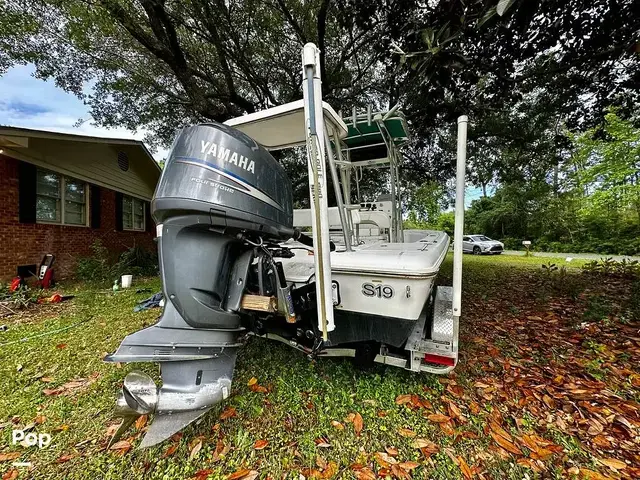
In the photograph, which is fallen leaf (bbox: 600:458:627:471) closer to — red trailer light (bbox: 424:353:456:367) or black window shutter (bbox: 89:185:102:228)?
red trailer light (bbox: 424:353:456:367)

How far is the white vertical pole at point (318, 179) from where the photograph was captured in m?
1.40

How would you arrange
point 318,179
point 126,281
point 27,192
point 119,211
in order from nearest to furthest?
point 318,179
point 27,192
point 126,281
point 119,211

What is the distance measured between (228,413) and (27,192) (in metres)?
6.31

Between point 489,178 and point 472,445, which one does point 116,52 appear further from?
point 489,178

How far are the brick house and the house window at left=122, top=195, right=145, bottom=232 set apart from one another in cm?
3

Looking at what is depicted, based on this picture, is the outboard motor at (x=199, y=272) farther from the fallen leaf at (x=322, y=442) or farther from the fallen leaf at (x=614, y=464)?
the fallen leaf at (x=614, y=464)

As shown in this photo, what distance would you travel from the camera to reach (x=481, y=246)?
16.1 m

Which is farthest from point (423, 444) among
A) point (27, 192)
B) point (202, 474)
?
point (27, 192)

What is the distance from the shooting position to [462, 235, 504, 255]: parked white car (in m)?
15.9

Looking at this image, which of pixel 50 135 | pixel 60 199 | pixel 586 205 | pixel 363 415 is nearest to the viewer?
pixel 363 415

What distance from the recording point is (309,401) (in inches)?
77.7

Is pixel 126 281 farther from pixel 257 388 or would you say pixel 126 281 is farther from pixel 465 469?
pixel 465 469

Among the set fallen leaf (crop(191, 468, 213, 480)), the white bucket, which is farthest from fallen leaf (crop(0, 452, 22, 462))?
the white bucket

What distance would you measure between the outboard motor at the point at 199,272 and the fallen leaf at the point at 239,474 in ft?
1.29
